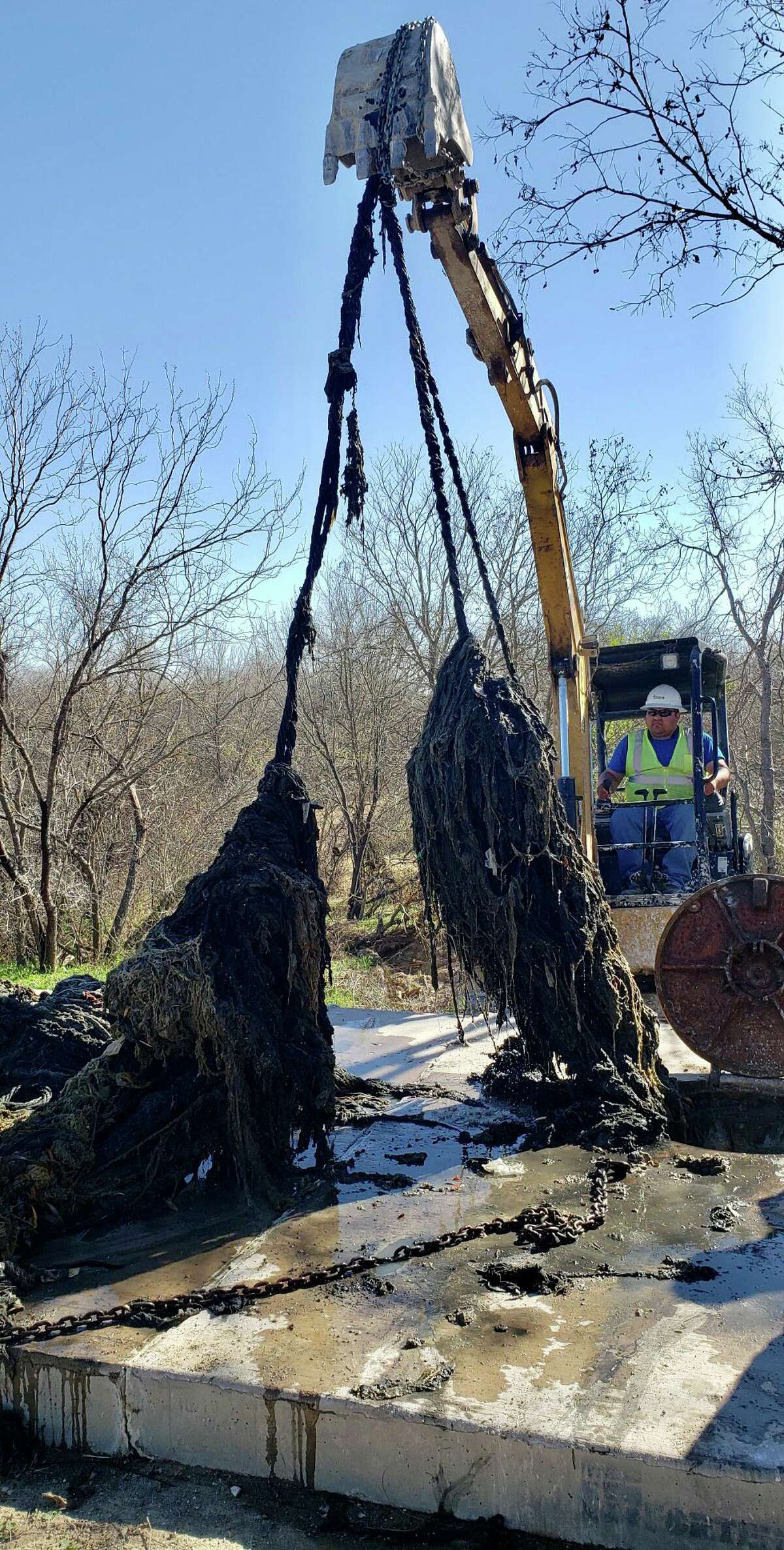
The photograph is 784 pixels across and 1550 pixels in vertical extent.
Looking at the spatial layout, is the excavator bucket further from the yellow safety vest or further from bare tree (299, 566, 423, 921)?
bare tree (299, 566, 423, 921)

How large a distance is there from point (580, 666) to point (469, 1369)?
20.1ft

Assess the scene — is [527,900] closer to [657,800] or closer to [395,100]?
[395,100]

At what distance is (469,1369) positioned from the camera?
3.27 meters

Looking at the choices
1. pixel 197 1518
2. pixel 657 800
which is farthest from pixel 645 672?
pixel 197 1518

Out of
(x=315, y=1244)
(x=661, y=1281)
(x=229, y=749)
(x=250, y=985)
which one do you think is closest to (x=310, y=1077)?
(x=250, y=985)

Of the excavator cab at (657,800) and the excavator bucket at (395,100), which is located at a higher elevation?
the excavator bucket at (395,100)

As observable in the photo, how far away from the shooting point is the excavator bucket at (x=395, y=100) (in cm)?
484

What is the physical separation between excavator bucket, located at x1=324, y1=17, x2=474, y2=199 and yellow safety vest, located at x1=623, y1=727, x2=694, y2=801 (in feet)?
17.8

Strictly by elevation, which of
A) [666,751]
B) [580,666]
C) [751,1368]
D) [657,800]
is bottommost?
[751,1368]

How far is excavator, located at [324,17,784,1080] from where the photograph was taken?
16.1 ft

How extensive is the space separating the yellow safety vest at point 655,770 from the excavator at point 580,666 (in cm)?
12

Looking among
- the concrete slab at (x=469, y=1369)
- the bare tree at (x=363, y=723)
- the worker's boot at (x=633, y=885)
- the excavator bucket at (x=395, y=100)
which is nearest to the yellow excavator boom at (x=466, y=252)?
the excavator bucket at (x=395, y=100)

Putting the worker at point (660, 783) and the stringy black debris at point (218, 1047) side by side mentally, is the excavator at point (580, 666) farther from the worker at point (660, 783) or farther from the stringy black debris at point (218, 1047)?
the stringy black debris at point (218, 1047)

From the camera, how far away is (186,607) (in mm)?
13242
